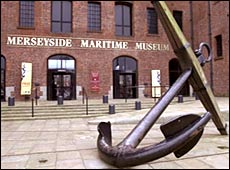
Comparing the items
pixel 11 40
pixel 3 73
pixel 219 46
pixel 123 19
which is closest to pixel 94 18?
pixel 123 19

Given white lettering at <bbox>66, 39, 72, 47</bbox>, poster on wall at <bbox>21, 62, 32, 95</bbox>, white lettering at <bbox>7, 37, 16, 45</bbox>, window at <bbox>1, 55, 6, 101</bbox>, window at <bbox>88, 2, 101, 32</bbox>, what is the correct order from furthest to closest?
window at <bbox>88, 2, 101, 32</bbox> → white lettering at <bbox>66, 39, 72, 47</bbox> → white lettering at <bbox>7, 37, 16, 45</bbox> → window at <bbox>1, 55, 6, 101</bbox> → poster on wall at <bbox>21, 62, 32, 95</bbox>

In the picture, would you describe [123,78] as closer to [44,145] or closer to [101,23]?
[101,23]

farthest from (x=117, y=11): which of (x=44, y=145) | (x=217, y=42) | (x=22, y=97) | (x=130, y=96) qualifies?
(x=44, y=145)

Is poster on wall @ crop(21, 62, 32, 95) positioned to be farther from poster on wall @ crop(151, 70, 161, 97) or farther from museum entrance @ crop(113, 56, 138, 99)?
poster on wall @ crop(151, 70, 161, 97)

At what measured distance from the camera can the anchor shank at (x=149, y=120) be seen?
243 centimetres

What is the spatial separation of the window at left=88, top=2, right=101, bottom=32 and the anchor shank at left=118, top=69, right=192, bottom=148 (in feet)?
45.2

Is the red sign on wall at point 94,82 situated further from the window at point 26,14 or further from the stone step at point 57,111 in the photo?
the window at point 26,14

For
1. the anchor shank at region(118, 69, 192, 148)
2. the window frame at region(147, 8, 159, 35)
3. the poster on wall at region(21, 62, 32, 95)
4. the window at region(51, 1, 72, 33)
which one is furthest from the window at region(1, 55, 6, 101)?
the anchor shank at region(118, 69, 192, 148)

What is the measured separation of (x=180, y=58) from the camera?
4.04 metres

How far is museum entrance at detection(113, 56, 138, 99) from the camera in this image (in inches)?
642

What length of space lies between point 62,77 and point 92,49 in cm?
259

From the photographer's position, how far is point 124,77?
16.7m

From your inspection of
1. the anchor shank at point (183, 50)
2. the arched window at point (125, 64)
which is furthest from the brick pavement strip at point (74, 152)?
the arched window at point (125, 64)

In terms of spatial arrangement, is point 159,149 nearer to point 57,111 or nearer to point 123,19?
point 57,111
